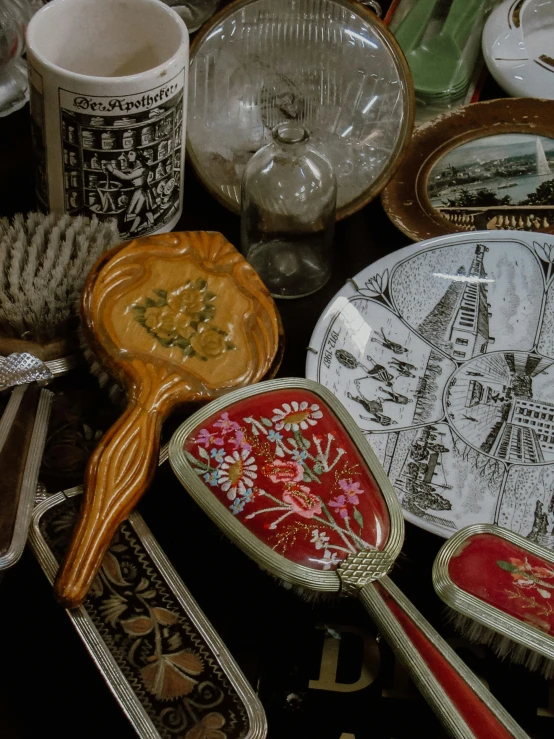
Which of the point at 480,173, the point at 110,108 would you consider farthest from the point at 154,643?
the point at 480,173

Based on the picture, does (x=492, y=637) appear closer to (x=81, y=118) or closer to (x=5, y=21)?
(x=81, y=118)

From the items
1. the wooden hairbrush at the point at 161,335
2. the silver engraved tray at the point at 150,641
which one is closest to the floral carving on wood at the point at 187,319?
the wooden hairbrush at the point at 161,335

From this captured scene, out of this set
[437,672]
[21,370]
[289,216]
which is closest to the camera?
[437,672]

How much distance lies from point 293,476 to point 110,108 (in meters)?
0.26

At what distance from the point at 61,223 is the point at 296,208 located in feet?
0.57

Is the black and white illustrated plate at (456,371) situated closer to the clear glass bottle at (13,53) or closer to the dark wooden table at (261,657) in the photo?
the dark wooden table at (261,657)

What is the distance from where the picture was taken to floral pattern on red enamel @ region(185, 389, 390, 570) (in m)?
0.42

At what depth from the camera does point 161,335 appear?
51 centimetres

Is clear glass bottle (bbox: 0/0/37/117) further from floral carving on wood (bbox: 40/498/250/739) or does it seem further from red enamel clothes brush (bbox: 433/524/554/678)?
red enamel clothes brush (bbox: 433/524/554/678)

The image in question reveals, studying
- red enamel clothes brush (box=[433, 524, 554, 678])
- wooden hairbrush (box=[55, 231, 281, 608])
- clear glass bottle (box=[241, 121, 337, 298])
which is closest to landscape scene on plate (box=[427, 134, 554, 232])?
clear glass bottle (box=[241, 121, 337, 298])

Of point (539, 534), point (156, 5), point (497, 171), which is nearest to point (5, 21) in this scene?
point (156, 5)

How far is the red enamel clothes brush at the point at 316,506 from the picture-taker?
390 millimetres

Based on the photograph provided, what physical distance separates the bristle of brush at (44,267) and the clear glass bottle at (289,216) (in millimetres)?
111

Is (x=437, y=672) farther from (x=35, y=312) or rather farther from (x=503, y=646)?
(x=35, y=312)
